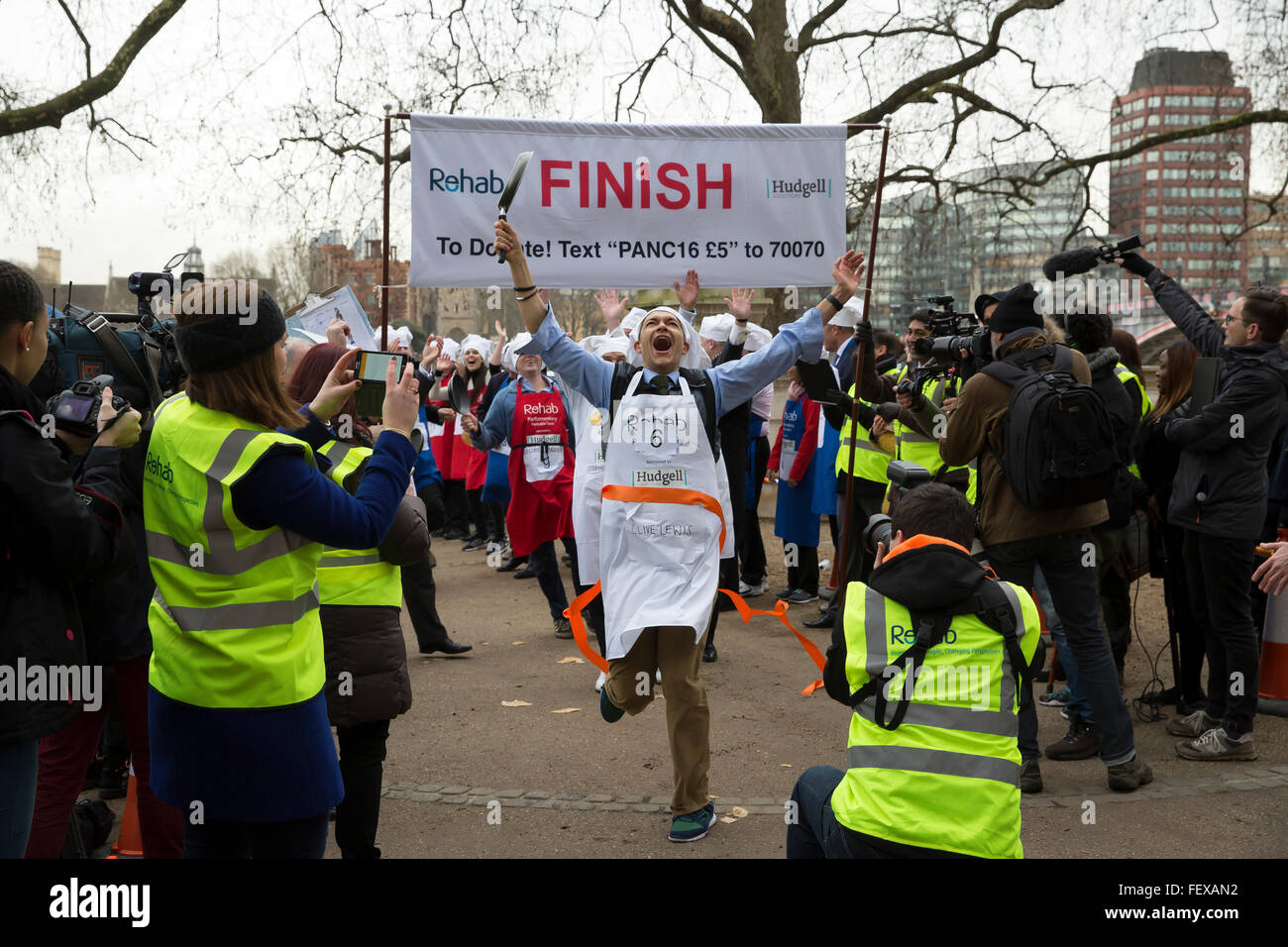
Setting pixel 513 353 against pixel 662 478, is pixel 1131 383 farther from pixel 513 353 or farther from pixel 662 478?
pixel 513 353

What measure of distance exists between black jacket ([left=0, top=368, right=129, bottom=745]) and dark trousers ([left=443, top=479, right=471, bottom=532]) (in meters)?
10.7

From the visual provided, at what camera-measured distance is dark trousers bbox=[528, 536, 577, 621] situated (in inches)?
314

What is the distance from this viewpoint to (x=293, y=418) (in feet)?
8.86

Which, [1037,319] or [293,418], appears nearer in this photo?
[293,418]

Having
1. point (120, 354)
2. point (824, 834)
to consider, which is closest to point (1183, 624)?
point (824, 834)

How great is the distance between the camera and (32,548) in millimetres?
2443

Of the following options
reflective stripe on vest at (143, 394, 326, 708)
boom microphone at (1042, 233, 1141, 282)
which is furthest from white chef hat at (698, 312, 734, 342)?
reflective stripe on vest at (143, 394, 326, 708)

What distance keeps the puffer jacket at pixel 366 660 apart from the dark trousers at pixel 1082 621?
2554 mm

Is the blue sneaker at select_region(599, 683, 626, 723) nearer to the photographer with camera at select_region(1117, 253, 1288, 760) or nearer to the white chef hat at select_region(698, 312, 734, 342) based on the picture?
the photographer with camera at select_region(1117, 253, 1288, 760)

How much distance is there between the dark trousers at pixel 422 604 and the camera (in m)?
7.05
